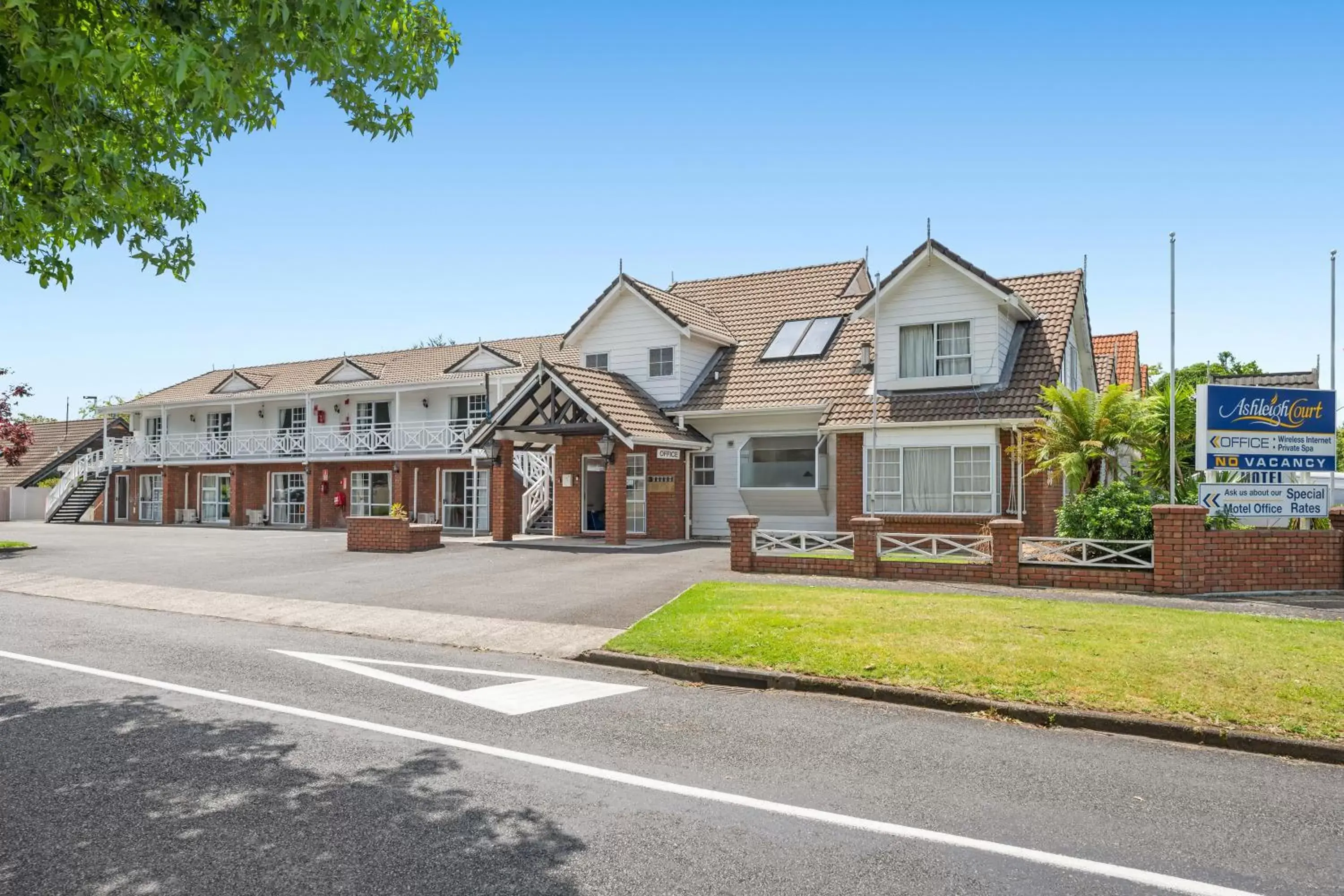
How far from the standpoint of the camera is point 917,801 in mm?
5793

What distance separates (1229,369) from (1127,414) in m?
60.4

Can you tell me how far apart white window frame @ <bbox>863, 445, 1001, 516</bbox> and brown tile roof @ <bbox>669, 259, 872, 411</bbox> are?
7.67ft

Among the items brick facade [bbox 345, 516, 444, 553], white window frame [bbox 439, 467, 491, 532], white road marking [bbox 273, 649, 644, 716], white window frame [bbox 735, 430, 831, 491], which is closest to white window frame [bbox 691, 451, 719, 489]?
white window frame [bbox 735, 430, 831, 491]

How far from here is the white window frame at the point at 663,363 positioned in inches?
1036

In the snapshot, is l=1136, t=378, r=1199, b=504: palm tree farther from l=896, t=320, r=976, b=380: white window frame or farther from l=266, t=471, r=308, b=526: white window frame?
l=266, t=471, r=308, b=526: white window frame

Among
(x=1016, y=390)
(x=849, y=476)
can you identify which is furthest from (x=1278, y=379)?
(x=849, y=476)

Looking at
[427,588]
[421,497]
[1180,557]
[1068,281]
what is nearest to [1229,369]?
[1068,281]

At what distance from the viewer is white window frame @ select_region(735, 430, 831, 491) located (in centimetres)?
2358

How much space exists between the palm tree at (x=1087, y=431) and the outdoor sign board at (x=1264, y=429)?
89.6 inches

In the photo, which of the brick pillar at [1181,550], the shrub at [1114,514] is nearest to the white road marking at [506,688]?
the brick pillar at [1181,550]

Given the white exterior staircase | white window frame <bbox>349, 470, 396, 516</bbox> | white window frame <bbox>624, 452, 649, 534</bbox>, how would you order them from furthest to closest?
white window frame <bbox>349, 470, 396, 516</bbox> < the white exterior staircase < white window frame <bbox>624, 452, 649, 534</bbox>

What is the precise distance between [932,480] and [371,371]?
1002 inches

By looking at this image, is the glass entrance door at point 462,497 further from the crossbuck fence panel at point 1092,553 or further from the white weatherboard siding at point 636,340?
the crossbuck fence panel at point 1092,553

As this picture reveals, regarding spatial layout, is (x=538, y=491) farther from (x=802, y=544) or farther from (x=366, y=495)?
(x=802, y=544)
